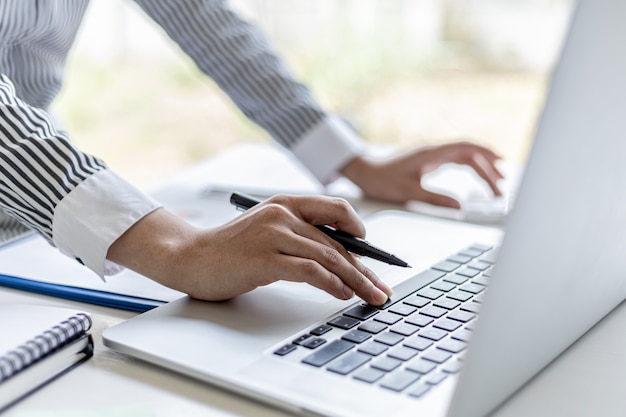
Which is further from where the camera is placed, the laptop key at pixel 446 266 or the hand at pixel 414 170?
the hand at pixel 414 170

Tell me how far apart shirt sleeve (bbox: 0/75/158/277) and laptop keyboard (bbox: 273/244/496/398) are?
0.75 feet

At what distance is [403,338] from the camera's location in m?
0.62

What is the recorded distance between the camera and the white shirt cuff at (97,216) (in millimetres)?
747

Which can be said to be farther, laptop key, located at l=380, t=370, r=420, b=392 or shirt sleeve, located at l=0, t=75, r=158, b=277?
shirt sleeve, located at l=0, t=75, r=158, b=277

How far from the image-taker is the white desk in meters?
0.56

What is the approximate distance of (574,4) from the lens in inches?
18.2

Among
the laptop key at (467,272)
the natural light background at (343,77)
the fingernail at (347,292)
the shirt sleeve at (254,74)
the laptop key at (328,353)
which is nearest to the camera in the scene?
the laptop key at (328,353)

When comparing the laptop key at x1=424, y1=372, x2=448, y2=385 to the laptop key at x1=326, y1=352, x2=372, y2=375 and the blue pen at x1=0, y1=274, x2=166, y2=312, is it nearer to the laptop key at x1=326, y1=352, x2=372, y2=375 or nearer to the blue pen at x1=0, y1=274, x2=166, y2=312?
the laptop key at x1=326, y1=352, x2=372, y2=375

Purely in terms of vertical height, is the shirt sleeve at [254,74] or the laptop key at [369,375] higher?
the shirt sleeve at [254,74]

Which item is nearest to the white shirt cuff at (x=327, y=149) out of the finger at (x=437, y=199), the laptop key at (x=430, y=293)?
the finger at (x=437, y=199)

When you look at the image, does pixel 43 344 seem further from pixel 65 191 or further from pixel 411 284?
pixel 411 284

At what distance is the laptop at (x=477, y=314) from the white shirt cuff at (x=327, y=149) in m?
0.44

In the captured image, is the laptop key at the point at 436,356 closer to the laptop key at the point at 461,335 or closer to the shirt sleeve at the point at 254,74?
the laptop key at the point at 461,335

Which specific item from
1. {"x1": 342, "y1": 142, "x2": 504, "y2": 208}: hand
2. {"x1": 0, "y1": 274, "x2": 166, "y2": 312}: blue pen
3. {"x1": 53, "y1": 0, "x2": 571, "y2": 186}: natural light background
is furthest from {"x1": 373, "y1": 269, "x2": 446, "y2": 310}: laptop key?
{"x1": 53, "y1": 0, "x2": 571, "y2": 186}: natural light background
